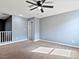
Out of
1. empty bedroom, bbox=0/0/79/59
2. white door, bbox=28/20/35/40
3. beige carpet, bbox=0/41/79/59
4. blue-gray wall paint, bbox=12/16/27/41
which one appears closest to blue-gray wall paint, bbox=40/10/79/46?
empty bedroom, bbox=0/0/79/59

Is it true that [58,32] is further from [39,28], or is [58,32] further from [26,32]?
[26,32]

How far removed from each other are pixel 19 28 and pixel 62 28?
12.8 feet

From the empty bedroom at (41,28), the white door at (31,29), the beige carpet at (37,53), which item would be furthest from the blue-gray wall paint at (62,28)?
the beige carpet at (37,53)

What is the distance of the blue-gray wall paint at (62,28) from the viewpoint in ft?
21.9

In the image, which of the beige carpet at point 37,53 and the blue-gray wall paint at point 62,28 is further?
the blue-gray wall paint at point 62,28

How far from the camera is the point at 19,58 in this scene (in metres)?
3.92

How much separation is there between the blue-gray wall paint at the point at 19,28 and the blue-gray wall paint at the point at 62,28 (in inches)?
69.3

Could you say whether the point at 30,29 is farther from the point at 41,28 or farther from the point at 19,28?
the point at 19,28

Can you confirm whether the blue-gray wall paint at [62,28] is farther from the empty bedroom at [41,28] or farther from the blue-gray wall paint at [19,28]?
the blue-gray wall paint at [19,28]

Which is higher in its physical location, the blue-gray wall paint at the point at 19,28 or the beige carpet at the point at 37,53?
the blue-gray wall paint at the point at 19,28

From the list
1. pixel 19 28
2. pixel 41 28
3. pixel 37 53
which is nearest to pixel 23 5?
pixel 37 53

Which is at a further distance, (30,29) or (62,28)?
(30,29)

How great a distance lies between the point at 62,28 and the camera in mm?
7582

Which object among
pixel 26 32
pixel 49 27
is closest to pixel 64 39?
pixel 49 27
